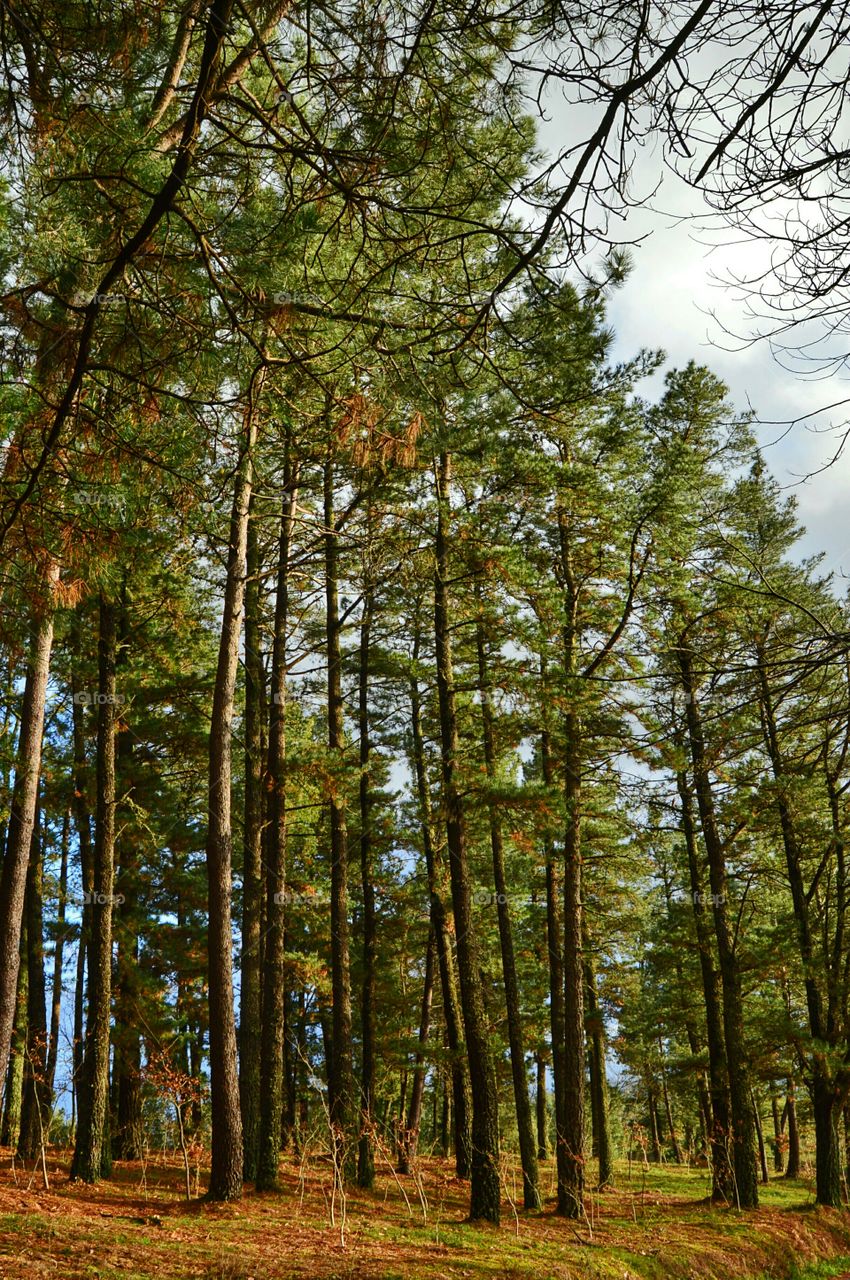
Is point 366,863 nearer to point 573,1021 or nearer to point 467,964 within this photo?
point 573,1021

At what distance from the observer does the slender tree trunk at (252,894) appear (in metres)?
11.9

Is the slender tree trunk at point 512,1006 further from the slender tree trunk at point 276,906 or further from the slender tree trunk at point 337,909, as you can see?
the slender tree trunk at point 276,906

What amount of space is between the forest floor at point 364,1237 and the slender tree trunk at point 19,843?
1.74 metres

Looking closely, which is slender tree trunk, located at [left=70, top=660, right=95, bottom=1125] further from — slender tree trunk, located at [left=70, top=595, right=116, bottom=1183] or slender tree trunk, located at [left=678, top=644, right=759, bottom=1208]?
slender tree trunk, located at [left=678, top=644, right=759, bottom=1208]

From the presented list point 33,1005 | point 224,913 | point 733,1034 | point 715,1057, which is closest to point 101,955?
point 224,913

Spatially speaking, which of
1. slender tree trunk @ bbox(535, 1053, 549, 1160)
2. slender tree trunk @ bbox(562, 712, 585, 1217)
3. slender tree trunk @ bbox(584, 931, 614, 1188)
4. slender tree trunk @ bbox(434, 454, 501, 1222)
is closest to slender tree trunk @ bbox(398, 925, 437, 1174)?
slender tree trunk @ bbox(562, 712, 585, 1217)

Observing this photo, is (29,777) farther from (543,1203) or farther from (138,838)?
(543,1203)

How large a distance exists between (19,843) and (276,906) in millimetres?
4206

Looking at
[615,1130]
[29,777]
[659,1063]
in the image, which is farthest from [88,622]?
[615,1130]

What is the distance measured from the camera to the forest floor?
22.8 feet

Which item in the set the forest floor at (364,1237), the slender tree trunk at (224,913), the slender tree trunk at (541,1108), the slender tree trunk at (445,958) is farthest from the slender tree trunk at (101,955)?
the slender tree trunk at (541,1108)

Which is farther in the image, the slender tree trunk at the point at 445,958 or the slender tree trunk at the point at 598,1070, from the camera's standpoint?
the slender tree trunk at the point at 598,1070

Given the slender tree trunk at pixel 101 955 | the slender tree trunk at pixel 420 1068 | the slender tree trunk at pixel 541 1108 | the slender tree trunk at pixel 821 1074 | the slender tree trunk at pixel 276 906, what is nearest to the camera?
the slender tree trunk at pixel 101 955

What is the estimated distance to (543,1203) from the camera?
44.1 feet
